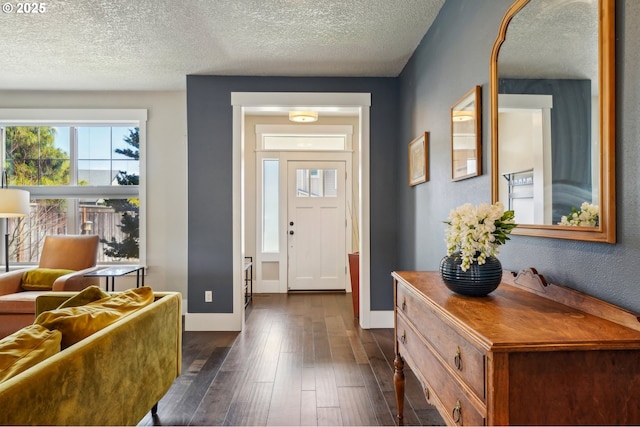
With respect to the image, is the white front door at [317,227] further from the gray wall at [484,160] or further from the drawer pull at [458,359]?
the drawer pull at [458,359]

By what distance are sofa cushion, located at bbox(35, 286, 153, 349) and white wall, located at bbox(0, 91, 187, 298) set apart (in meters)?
2.63

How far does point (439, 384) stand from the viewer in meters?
1.29

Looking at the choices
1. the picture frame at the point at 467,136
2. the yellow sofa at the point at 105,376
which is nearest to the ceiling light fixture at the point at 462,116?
the picture frame at the point at 467,136

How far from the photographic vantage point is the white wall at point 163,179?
4320mm

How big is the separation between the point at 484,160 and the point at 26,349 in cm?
210

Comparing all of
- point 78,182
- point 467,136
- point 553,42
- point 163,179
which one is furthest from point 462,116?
point 78,182

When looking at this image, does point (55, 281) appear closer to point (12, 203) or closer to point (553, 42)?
point (12, 203)

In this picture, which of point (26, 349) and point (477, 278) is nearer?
point (26, 349)

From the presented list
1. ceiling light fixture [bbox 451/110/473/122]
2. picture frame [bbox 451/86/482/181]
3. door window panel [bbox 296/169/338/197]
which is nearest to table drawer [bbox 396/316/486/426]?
picture frame [bbox 451/86/482/181]

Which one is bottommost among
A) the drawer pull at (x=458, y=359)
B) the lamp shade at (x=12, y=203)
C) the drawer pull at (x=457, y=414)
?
the drawer pull at (x=457, y=414)

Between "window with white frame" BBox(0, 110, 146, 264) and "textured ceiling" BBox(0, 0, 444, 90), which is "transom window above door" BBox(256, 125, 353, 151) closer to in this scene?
"textured ceiling" BBox(0, 0, 444, 90)

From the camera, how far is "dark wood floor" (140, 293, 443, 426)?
6.68 ft

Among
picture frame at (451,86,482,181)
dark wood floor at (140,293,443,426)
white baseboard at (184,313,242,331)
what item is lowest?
dark wood floor at (140,293,443,426)

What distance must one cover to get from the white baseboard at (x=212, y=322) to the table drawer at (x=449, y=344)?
7.79ft
